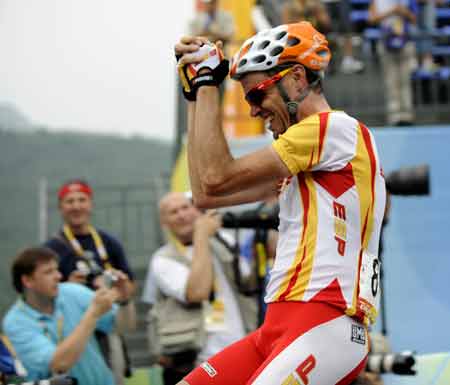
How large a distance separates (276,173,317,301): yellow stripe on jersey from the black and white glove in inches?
19.2

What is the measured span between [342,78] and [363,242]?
8690 mm

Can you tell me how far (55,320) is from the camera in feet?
16.8

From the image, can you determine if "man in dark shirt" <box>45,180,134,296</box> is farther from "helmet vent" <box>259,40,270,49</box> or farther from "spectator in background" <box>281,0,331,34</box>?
"spectator in background" <box>281,0,331,34</box>

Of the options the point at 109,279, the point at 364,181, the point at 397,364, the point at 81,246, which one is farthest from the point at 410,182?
the point at 81,246

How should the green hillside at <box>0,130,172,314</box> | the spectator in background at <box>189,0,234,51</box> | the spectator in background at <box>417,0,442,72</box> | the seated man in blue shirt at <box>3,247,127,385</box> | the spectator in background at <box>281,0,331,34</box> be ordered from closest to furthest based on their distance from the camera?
the seated man in blue shirt at <box>3,247,127,385</box>
the spectator in background at <box>189,0,234,51</box>
the spectator in background at <box>281,0,331,34</box>
the spectator in background at <box>417,0,442,72</box>
the green hillside at <box>0,130,172,314</box>

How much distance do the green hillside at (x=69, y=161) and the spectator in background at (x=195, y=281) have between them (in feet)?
30.0

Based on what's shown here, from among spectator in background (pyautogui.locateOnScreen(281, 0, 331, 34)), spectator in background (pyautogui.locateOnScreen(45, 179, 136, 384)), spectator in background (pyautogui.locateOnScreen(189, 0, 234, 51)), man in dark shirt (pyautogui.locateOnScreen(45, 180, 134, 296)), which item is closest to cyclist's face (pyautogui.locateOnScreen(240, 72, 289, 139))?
spectator in background (pyautogui.locateOnScreen(45, 179, 136, 384))

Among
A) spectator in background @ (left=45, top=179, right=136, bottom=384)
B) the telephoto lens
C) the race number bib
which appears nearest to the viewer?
the race number bib

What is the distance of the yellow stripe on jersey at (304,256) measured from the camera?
2967mm

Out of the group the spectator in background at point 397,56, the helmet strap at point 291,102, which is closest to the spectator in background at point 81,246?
the helmet strap at point 291,102

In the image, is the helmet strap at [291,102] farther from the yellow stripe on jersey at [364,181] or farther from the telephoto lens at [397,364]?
the telephoto lens at [397,364]

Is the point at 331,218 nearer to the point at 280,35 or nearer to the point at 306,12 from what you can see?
the point at 280,35

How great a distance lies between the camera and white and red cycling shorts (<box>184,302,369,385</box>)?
2.88 metres

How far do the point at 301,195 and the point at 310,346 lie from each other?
0.53 meters
